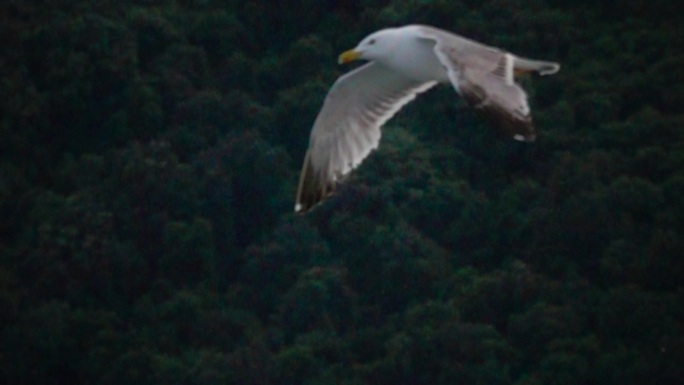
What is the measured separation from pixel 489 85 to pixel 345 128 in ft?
3.98

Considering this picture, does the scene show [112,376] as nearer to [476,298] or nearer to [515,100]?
[476,298]

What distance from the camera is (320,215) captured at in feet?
45.1

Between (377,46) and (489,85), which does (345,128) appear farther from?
(489,85)

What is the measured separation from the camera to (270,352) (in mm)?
13023

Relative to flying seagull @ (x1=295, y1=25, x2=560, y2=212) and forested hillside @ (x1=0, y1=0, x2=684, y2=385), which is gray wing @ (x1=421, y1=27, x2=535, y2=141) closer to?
flying seagull @ (x1=295, y1=25, x2=560, y2=212)

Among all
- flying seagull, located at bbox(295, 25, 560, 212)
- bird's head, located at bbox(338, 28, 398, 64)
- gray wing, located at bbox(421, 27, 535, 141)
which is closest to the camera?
gray wing, located at bbox(421, 27, 535, 141)

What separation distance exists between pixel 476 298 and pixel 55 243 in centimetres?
309

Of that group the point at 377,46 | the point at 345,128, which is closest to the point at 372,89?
the point at 345,128

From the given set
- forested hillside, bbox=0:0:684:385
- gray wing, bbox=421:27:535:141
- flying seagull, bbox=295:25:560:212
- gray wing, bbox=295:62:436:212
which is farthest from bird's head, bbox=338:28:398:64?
forested hillside, bbox=0:0:684:385

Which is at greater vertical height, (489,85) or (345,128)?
(489,85)

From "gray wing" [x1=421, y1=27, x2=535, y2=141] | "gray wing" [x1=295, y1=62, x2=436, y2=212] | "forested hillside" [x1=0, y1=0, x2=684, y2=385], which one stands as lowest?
"forested hillside" [x1=0, y1=0, x2=684, y2=385]

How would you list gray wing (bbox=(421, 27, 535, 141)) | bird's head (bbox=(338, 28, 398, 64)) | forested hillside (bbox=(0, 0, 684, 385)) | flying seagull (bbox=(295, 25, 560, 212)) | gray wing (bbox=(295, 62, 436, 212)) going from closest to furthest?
gray wing (bbox=(421, 27, 535, 141)), flying seagull (bbox=(295, 25, 560, 212)), bird's head (bbox=(338, 28, 398, 64)), gray wing (bbox=(295, 62, 436, 212)), forested hillside (bbox=(0, 0, 684, 385))

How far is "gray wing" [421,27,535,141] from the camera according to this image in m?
5.28

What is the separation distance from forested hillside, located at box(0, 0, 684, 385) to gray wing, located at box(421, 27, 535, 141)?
7214mm
